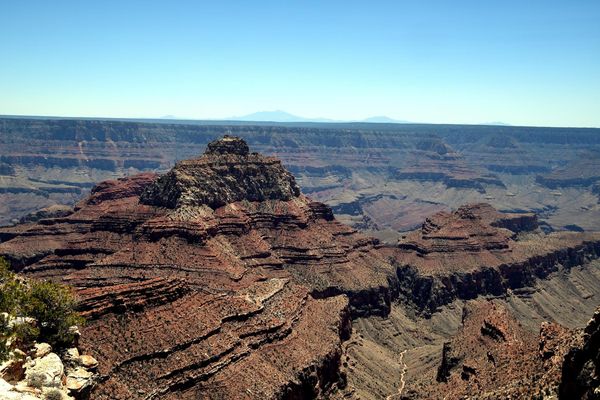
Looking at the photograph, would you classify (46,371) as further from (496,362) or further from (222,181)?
(222,181)

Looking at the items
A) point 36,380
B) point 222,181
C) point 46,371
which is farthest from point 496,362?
point 222,181

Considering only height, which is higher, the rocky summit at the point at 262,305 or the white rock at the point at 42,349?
the white rock at the point at 42,349

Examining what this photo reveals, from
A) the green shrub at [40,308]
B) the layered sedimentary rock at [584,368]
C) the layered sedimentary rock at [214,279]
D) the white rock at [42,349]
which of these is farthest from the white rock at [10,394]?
the layered sedimentary rock at [584,368]

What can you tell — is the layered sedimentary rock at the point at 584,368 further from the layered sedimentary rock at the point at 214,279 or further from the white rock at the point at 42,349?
the layered sedimentary rock at the point at 214,279

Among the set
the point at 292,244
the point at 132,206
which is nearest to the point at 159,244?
the point at 132,206

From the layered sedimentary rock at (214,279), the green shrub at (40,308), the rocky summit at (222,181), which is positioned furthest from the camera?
the rocky summit at (222,181)

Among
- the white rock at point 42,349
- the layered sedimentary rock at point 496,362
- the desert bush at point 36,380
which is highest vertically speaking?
the desert bush at point 36,380
